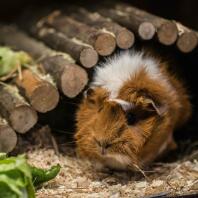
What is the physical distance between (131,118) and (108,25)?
2.66 ft

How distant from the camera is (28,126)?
132 inches

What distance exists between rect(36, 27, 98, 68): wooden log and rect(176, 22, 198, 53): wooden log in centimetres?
59

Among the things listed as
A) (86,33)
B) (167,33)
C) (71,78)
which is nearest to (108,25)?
(86,33)

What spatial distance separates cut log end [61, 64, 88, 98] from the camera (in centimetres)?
343

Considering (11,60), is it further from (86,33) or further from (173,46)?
(173,46)

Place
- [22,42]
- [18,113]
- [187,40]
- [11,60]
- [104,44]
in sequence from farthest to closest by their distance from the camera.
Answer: [22,42] → [11,60] → [187,40] → [104,44] → [18,113]

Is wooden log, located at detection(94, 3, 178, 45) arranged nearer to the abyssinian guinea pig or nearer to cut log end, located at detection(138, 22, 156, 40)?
cut log end, located at detection(138, 22, 156, 40)

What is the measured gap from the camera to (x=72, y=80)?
11.3 ft

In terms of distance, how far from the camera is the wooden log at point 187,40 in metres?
3.65

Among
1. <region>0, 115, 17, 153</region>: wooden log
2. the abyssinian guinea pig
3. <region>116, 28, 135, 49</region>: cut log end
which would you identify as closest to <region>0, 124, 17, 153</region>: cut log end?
<region>0, 115, 17, 153</region>: wooden log

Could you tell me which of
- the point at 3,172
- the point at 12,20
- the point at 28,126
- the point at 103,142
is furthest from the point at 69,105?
the point at 12,20

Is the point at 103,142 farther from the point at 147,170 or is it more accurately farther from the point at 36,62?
the point at 36,62

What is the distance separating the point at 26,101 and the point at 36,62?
53 centimetres

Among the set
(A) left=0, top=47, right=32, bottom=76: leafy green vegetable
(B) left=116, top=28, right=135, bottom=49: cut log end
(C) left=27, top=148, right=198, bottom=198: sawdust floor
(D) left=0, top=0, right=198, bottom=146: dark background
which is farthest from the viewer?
(D) left=0, top=0, right=198, bottom=146: dark background
